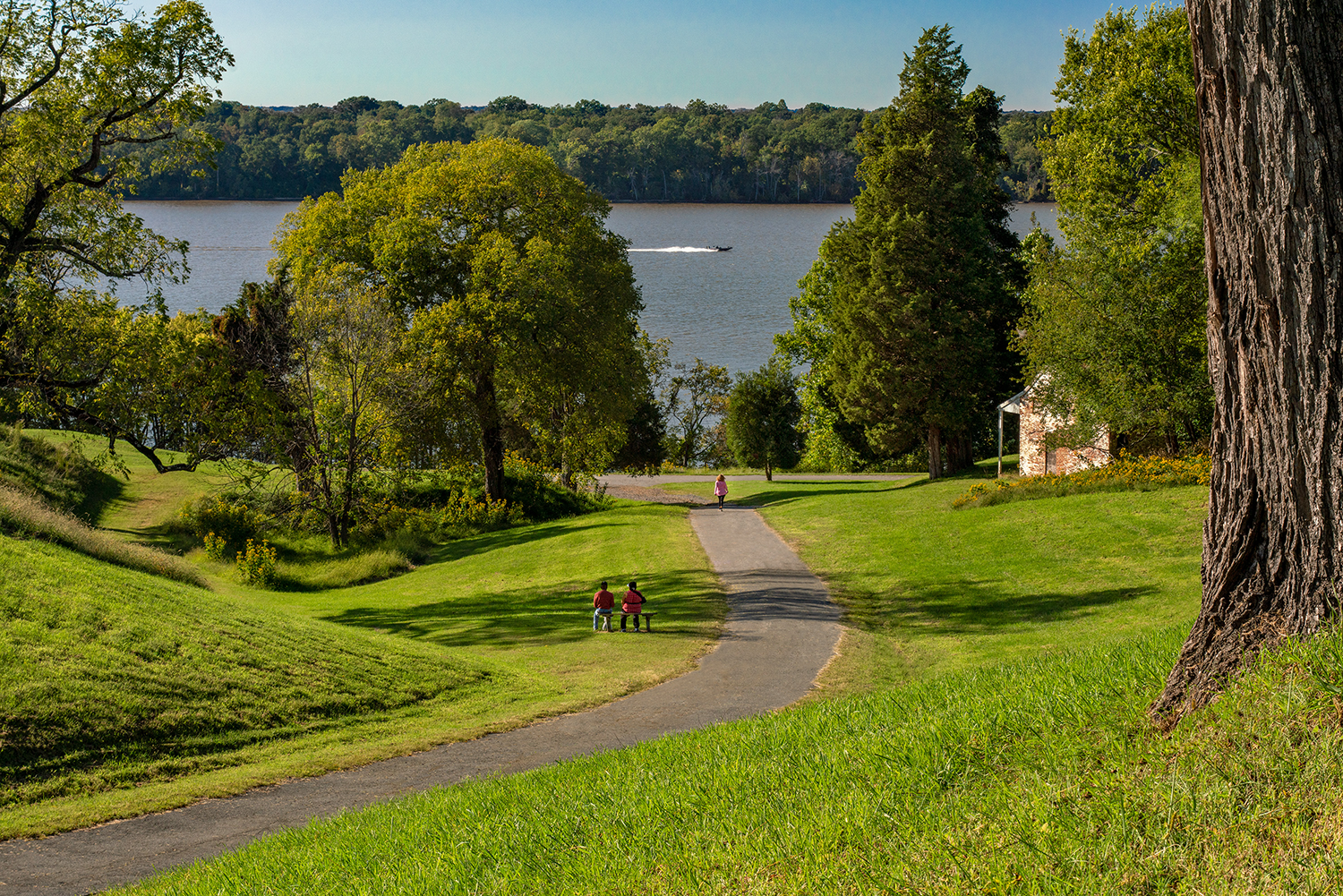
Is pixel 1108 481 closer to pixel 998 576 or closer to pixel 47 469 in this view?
pixel 998 576

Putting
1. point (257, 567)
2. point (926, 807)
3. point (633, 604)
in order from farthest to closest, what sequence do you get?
point (257, 567) → point (633, 604) → point (926, 807)

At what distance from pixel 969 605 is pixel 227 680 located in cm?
1308

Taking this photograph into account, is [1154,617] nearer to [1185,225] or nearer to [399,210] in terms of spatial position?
[1185,225]

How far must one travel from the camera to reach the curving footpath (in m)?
7.71

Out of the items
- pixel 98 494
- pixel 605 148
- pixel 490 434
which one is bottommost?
pixel 98 494

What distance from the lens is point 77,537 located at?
18.1 m

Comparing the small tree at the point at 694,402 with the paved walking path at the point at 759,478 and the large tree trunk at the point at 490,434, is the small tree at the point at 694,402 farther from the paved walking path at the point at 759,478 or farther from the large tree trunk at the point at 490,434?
the large tree trunk at the point at 490,434

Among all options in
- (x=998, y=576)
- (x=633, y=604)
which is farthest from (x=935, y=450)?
(x=633, y=604)

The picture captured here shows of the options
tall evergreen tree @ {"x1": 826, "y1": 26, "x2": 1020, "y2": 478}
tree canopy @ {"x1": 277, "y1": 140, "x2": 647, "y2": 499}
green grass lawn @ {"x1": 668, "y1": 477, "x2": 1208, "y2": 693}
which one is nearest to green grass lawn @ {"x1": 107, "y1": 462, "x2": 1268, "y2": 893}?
green grass lawn @ {"x1": 668, "y1": 477, "x2": 1208, "y2": 693}

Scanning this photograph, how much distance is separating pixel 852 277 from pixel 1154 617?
26.9 m

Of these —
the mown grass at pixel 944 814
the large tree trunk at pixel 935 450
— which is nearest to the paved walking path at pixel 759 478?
the large tree trunk at pixel 935 450

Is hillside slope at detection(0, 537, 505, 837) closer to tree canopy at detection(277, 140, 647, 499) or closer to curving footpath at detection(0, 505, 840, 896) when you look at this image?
curving footpath at detection(0, 505, 840, 896)

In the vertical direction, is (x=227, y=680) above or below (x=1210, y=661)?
below

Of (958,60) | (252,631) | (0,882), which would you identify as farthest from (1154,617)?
(958,60)
